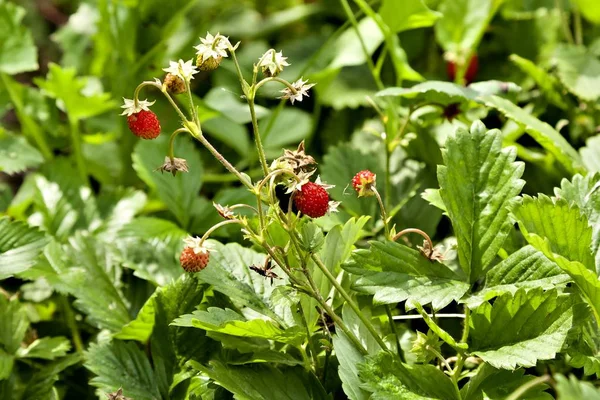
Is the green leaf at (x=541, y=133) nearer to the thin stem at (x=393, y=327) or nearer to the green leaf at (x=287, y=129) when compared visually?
the thin stem at (x=393, y=327)

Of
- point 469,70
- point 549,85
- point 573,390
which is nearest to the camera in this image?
point 573,390

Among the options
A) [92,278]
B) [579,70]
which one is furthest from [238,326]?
[579,70]

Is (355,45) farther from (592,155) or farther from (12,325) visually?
(12,325)

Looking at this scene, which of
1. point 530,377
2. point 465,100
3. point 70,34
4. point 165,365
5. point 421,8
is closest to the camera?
point 530,377

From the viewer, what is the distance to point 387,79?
1336mm

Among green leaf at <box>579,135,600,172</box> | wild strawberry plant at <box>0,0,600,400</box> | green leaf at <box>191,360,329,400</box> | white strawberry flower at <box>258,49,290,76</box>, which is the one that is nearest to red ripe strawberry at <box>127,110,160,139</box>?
wild strawberry plant at <box>0,0,600,400</box>

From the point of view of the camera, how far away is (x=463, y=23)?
47.1 inches

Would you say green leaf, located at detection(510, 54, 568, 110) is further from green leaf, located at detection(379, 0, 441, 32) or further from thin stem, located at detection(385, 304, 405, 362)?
thin stem, located at detection(385, 304, 405, 362)

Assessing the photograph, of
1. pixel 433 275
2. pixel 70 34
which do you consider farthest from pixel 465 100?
pixel 70 34

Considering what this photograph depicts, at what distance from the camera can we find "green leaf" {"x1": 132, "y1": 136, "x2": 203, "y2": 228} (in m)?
0.97

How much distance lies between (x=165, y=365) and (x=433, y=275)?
287 millimetres

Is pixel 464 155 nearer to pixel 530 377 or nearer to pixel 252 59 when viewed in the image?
pixel 530 377

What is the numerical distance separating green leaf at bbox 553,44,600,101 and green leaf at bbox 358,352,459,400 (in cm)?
61

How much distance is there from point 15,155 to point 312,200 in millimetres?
621
